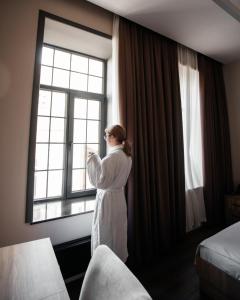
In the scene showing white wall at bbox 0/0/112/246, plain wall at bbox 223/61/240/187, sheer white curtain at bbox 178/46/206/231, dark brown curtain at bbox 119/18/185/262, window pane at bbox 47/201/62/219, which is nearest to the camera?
white wall at bbox 0/0/112/246

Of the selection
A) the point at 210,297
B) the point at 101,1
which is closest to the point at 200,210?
the point at 210,297

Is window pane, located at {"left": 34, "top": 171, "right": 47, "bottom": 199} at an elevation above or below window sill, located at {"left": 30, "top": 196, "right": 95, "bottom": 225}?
above

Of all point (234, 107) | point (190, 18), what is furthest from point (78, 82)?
point (234, 107)

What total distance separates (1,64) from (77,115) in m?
0.99

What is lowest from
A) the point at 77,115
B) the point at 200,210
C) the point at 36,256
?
the point at 200,210

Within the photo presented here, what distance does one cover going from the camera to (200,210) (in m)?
2.97

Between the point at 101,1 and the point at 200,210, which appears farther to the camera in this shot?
the point at 200,210

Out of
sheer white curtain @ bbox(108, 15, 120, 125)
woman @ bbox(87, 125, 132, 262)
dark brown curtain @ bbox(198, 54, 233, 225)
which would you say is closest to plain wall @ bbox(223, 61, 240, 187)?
dark brown curtain @ bbox(198, 54, 233, 225)

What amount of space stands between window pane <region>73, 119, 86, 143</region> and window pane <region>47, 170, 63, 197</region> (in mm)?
465

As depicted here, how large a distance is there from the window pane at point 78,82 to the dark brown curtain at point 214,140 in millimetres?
1976

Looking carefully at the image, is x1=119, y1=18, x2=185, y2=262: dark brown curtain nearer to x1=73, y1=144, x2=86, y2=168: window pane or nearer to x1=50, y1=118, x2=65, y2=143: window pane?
x1=73, y1=144, x2=86, y2=168: window pane

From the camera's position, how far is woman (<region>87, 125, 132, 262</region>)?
1.60 m

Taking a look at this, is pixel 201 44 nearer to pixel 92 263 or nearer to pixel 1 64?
pixel 1 64

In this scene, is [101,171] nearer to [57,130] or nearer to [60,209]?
[60,209]
